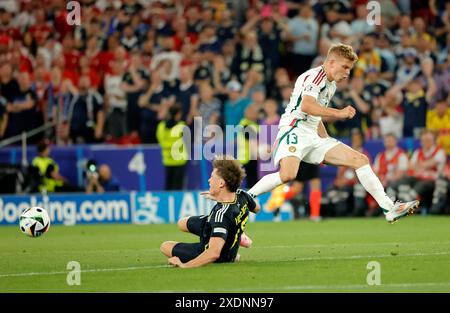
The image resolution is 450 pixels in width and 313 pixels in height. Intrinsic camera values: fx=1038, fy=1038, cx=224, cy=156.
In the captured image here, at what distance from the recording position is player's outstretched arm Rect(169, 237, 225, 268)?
1022 cm

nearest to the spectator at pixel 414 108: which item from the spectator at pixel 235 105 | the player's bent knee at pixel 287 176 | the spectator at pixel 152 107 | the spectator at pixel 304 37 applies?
the spectator at pixel 304 37

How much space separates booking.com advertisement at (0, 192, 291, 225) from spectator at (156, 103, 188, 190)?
1.12 metres

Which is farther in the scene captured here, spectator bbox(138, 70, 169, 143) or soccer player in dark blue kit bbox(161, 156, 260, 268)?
spectator bbox(138, 70, 169, 143)

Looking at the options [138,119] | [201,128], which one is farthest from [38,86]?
[201,128]

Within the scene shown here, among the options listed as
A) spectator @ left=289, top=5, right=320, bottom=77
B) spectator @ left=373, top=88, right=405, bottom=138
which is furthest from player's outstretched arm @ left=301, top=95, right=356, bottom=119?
spectator @ left=289, top=5, right=320, bottom=77

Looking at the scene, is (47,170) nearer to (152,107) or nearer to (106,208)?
(106,208)

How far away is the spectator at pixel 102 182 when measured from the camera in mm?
20344

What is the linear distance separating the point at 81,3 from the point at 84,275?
Answer: 15.2 m

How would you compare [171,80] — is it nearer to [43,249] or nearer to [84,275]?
[43,249]

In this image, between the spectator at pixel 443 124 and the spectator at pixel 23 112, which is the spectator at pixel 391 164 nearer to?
the spectator at pixel 443 124

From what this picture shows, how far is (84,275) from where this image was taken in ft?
33.4

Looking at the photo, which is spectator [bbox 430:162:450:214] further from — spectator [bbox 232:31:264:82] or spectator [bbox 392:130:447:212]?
spectator [bbox 232:31:264:82]

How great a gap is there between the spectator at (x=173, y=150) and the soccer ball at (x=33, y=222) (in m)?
7.52

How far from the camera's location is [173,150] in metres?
20.4
